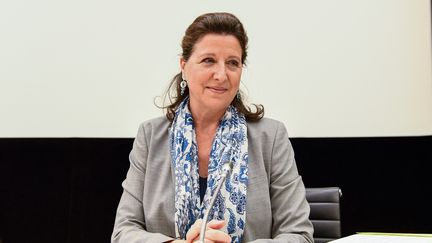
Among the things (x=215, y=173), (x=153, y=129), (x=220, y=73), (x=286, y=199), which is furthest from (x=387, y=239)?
(x=153, y=129)

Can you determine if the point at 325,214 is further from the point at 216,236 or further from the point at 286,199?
the point at 216,236

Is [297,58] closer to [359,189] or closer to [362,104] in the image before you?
[362,104]

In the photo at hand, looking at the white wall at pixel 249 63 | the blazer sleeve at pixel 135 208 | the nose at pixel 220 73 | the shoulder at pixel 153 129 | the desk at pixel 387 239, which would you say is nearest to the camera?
the desk at pixel 387 239

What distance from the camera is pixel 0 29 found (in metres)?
3.07

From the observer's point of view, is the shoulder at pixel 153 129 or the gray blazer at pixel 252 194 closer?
the gray blazer at pixel 252 194

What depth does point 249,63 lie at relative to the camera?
2918 millimetres

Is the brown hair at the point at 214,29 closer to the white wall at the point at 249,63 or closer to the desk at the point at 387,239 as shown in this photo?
the desk at the point at 387,239

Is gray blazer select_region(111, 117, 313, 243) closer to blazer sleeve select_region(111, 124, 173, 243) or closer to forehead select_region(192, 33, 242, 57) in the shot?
blazer sleeve select_region(111, 124, 173, 243)

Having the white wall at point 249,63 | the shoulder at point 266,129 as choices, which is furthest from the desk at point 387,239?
the white wall at point 249,63

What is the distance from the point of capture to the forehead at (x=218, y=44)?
186 centimetres

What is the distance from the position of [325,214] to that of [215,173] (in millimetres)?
430

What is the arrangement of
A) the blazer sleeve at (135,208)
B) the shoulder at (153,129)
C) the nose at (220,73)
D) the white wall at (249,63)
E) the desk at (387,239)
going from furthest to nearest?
the white wall at (249,63)
the shoulder at (153,129)
the nose at (220,73)
the blazer sleeve at (135,208)
the desk at (387,239)

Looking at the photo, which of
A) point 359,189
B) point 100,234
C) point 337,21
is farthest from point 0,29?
point 359,189

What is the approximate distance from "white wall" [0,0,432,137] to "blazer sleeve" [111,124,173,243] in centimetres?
109
